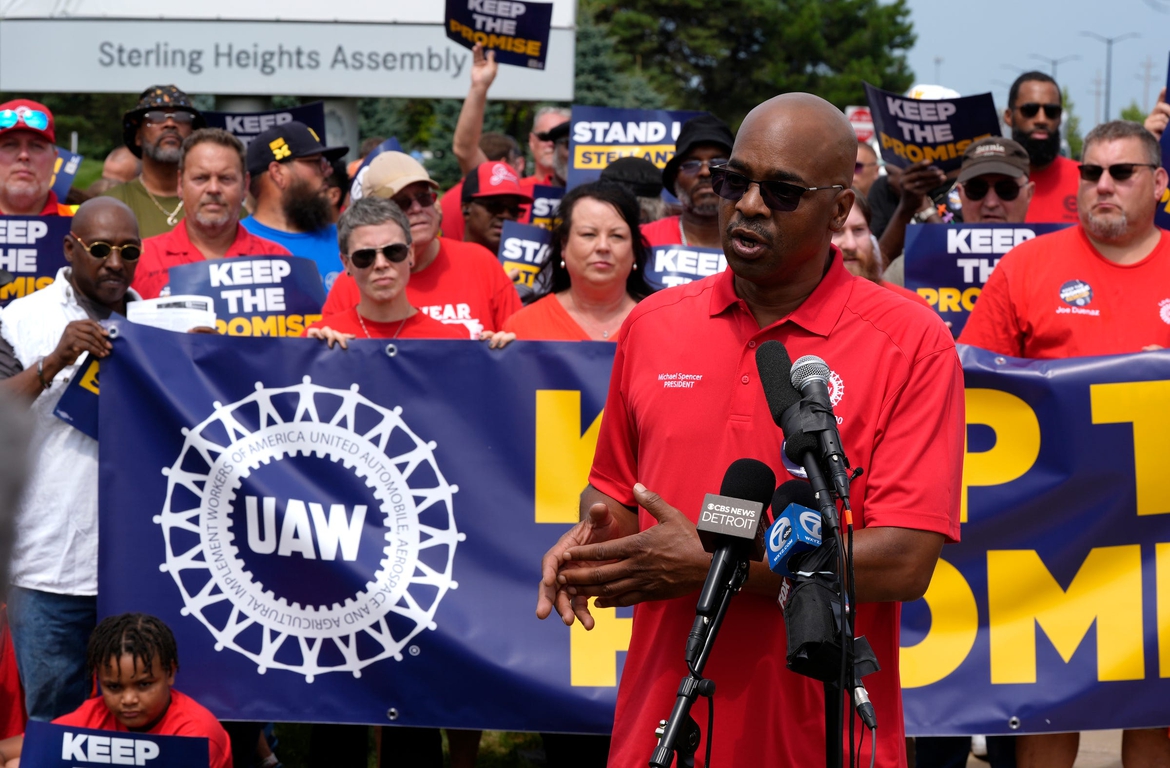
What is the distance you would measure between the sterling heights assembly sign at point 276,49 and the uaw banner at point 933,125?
14.1 m

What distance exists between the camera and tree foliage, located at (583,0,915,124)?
64812mm

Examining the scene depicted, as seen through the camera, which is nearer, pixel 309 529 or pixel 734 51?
pixel 309 529

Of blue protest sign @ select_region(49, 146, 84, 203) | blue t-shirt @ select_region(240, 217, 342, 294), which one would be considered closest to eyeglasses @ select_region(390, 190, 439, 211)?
blue t-shirt @ select_region(240, 217, 342, 294)

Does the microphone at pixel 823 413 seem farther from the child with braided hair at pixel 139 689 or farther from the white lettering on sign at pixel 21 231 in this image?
the white lettering on sign at pixel 21 231

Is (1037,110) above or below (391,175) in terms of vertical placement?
above

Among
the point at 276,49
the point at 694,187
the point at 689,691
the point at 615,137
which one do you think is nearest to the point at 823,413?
the point at 689,691

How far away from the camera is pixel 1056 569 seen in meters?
5.18

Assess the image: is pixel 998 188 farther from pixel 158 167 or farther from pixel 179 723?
pixel 179 723

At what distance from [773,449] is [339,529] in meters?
2.69

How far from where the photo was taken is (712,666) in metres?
2.93

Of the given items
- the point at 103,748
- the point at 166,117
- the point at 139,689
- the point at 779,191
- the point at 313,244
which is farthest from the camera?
the point at 166,117

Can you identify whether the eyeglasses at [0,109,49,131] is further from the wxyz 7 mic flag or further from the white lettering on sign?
the wxyz 7 mic flag

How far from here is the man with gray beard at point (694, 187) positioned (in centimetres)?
684

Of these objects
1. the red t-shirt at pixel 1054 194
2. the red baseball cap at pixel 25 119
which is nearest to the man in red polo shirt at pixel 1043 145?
the red t-shirt at pixel 1054 194
